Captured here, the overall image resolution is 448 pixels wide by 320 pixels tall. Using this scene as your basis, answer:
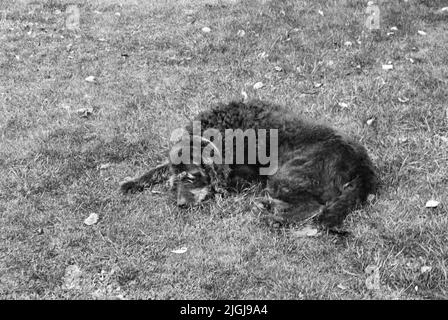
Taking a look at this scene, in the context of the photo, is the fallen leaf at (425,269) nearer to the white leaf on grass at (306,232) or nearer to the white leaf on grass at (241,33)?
the white leaf on grass at (306,232)

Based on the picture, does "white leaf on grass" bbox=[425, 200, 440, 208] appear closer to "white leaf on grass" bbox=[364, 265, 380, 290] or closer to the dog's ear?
"white leaf on grass" bbox=[364, 265, 380, 290]

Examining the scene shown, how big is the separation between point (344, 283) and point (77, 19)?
7891 mm

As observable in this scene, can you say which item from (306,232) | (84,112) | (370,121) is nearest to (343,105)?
(370,121)

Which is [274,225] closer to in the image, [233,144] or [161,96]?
[233,144]

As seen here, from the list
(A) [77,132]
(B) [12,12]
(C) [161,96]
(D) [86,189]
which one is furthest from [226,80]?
(B) [12,12]

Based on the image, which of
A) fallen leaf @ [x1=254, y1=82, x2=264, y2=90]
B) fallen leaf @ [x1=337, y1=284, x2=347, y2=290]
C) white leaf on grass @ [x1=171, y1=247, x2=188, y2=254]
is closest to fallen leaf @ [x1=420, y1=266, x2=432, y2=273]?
fallen leaf @ [x1=337, y1=284, x2=347, y2=290]

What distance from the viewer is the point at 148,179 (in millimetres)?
5008

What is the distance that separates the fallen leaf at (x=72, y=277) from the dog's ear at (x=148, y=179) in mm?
1040

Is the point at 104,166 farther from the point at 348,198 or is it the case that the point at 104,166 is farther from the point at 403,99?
the point at 403,99

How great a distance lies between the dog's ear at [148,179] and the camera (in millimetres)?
4949

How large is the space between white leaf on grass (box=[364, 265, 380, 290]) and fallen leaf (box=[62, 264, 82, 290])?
2.23m

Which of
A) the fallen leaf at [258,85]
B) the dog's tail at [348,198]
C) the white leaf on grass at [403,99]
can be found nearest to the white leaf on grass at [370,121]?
the white leaf on grass at [403,99]

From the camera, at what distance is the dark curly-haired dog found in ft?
14.3

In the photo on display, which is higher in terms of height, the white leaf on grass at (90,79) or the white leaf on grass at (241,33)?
the white leaf on grass at (241,33)
